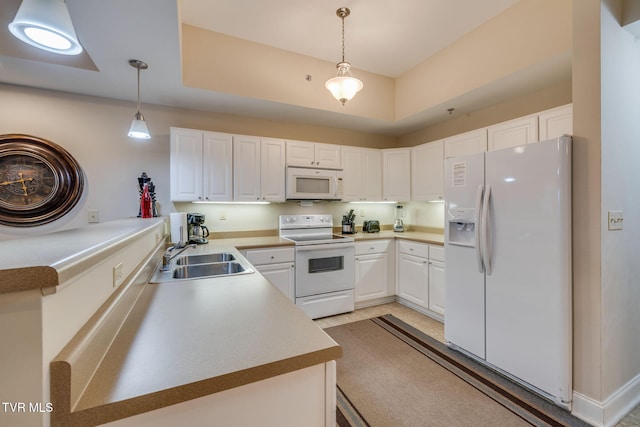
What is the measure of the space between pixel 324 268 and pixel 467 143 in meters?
2.15

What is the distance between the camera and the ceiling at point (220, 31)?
1757 millimetres

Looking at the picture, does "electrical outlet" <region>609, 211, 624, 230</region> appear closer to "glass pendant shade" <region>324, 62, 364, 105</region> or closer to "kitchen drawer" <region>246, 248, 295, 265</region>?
"glass pendant shade" <region>324, 62, 364, 105</region>

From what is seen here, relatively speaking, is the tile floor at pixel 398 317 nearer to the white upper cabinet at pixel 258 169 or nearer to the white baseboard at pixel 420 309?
the white baseboard at pixel 420 309

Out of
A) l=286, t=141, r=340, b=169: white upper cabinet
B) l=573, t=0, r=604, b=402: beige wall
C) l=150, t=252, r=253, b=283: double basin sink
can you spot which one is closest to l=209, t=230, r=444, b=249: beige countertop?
l=150, t=252, r=253, b=283: double basin sink

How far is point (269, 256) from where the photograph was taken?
9.53 feet

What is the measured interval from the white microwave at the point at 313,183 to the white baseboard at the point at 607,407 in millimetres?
2735

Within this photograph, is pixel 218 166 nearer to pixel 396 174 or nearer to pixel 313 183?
pixel 313 183

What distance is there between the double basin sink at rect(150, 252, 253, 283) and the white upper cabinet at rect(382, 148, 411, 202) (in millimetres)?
2468

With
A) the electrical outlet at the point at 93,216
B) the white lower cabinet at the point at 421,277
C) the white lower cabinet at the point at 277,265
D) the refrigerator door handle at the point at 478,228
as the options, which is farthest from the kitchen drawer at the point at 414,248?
the electrical outlet at the point at 93,216

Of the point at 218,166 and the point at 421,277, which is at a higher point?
the point at 218,166

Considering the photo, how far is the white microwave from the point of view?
3.32 meters

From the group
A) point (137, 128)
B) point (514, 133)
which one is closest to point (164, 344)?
point (137, 128)

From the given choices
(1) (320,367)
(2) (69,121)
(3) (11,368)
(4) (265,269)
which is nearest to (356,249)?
(4) (265,269)

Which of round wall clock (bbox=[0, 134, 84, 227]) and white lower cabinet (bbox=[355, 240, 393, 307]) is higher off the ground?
round wall clock (bbox=[0, 134, 84, 227])
